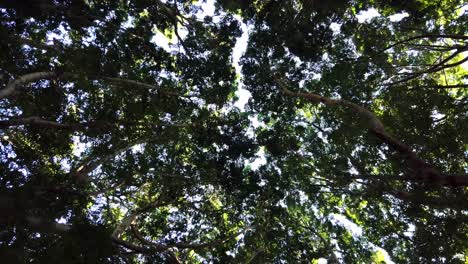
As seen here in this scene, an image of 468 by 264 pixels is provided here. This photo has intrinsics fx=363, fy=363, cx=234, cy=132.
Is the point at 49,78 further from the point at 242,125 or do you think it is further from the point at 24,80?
the point at 242,125

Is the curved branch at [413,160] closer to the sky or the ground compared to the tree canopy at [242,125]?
closer to the ground

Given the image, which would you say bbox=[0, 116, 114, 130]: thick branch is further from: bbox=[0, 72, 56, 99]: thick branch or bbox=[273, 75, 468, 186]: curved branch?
bbox=[273, 75, 468, 186]: curved branch

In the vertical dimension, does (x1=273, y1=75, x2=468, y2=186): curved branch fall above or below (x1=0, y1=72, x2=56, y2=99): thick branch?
below

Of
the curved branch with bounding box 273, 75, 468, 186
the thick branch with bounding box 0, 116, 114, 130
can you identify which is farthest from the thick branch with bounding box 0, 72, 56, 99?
the curved branch with bounding box 273, 75, 468, 186

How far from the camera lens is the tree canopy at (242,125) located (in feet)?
28.2

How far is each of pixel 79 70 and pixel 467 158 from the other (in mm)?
9948

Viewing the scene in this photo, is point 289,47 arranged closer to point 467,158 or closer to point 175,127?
point 175,127

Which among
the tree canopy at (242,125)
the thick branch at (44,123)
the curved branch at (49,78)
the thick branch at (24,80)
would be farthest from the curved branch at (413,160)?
the thick branch at (24,80)

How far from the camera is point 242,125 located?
1280 centimetres

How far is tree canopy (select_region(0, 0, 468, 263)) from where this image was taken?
8594mm

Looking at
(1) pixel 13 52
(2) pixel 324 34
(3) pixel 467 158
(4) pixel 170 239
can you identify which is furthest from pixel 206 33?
(3) pixel 467 158

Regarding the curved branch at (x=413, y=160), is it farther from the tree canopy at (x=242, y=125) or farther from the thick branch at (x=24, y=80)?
the thick branch at (x=24, y=80)

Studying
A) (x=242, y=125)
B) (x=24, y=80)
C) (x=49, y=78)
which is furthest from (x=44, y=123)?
(x=242, y=125)

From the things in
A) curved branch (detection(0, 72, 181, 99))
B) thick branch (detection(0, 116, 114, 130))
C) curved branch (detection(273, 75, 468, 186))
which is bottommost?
curved branch (detection(273, 75, 468, 186))
